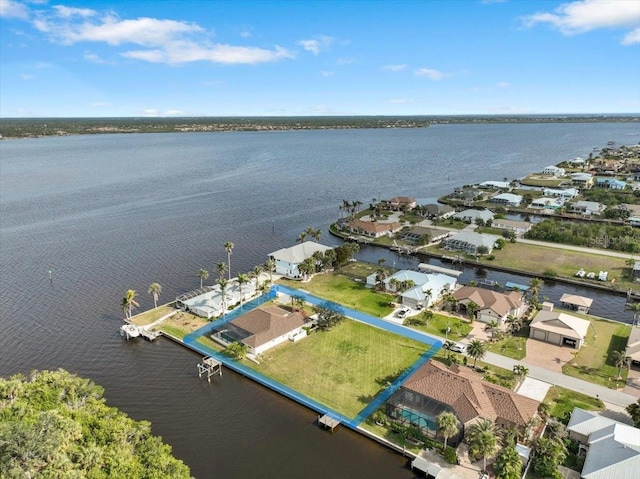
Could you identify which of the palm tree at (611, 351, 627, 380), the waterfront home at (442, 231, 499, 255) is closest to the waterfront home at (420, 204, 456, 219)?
the waterfront home at (442, 231, 499, 255)

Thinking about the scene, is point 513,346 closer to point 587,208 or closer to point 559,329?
point 559,329

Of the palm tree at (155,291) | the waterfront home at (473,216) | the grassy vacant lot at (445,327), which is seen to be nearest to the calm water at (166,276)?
the palm tree at (155,291)

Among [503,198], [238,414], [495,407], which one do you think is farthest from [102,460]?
[503,198]

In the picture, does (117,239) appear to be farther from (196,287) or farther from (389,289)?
(389,289)

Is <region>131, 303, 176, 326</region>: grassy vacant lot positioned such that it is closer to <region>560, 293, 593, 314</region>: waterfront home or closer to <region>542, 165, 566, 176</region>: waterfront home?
<region>560, 293, 593, 314</region>: waterfront home

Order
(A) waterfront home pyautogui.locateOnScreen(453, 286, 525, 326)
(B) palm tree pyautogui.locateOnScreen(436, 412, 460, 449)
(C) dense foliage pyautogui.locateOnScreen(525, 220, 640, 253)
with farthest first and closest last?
(C) dense foliage pyautogui.locateOnScreen(525, 220, 640, 253), (A) waterfront home pyautogui.locateOnScreen(453, 286, 525, 326), (B) palm tree pyautogui.locateOnScreen(436, 412, 460, 449)

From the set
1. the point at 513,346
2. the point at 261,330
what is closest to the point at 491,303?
the point at 513,346
